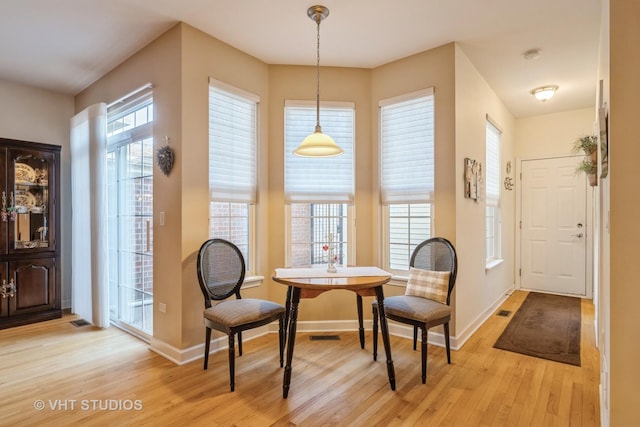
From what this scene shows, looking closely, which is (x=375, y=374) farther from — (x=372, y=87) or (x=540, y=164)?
(x=540, y=164)

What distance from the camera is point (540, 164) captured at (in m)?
5.34

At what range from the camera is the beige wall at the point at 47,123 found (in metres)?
3.96

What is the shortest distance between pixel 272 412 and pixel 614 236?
2096 millimetres

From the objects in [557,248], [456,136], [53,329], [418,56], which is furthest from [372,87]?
[53,329]

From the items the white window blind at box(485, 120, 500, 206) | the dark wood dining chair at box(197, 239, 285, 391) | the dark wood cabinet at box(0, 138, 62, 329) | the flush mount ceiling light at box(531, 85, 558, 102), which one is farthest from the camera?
the white window blind at box(485, 120, 500, 206)

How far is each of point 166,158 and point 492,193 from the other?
3971 millimetres

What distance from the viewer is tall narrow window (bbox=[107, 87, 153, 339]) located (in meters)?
3.25

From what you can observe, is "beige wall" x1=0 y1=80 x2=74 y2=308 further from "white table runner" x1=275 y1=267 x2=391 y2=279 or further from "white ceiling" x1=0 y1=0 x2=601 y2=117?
"white table runner" x1=275 y1=267 x2=391 y2=279

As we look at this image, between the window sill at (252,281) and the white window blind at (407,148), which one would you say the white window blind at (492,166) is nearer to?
the white window blind at (407,148)

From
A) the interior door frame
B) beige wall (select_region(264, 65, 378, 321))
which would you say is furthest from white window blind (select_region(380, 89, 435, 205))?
the interior door frame

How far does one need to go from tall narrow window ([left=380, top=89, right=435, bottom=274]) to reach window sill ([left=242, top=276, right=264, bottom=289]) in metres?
1.32

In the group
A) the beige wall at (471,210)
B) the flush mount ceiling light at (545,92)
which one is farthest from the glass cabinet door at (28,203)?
the flush mount ceiling light at (545,92)

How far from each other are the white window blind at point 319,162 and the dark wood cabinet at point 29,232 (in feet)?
9.40

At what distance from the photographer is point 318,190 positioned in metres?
3.57
